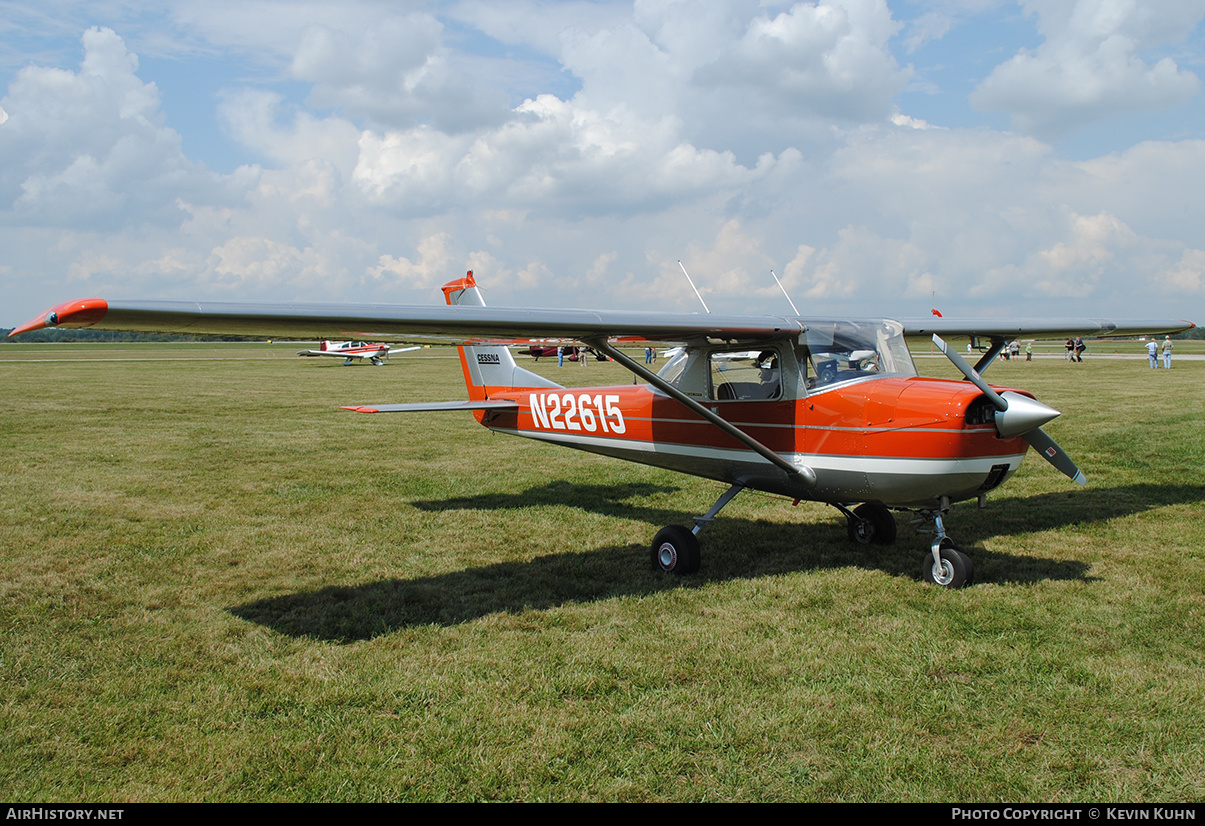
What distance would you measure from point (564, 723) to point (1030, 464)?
408 inches

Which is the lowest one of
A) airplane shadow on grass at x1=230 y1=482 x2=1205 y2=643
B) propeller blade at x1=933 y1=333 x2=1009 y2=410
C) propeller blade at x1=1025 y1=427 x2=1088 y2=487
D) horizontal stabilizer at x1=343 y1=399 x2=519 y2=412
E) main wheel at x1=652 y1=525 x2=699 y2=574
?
airplane shadow on grass at x1=230 y1=482 x2=1205 y2=643

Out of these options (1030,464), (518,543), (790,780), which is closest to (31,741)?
(790,780)

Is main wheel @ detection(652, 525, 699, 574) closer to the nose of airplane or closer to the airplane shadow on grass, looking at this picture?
the airplane shadow on grass

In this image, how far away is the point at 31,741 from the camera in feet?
12.0

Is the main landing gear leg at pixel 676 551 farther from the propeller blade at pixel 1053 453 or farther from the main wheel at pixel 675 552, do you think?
the propeller blade at pixel 1053 453

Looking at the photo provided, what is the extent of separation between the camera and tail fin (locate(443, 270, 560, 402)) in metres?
9.38

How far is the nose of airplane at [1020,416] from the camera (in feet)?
17.6

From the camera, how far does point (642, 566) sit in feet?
22.1

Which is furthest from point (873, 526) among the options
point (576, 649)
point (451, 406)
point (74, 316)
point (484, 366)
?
point (74, 316)

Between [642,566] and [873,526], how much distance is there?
7.74 feet

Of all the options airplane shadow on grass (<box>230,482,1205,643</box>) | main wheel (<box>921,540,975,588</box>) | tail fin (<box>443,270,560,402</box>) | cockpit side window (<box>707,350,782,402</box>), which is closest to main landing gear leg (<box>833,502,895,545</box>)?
airplane shadow on grass (<box>230,482,1205,643</box>)

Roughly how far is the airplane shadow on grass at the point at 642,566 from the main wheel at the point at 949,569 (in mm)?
211

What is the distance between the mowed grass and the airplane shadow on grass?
0.04 metres

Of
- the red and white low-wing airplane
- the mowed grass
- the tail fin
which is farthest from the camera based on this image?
the tail fin
